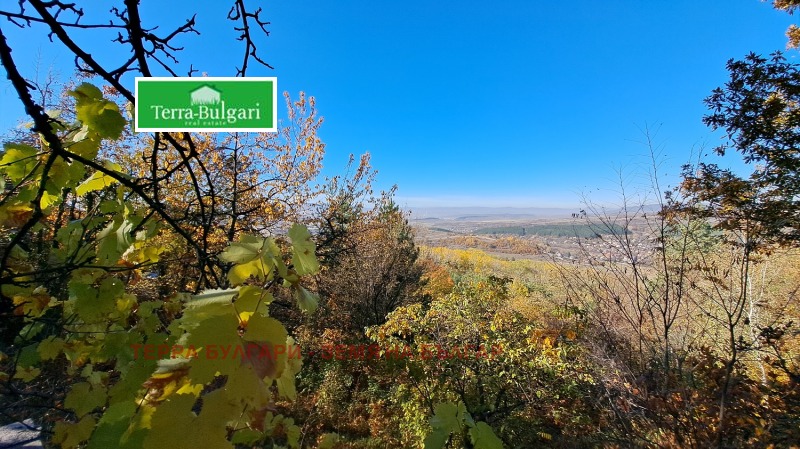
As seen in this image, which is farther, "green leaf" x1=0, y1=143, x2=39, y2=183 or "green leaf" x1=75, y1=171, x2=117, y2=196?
"green leaf" x1=75, y1=171, x2=117, y2=196

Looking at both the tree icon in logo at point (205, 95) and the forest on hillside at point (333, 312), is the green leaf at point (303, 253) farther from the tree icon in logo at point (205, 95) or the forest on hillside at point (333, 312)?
the tree icon in logo at point (205, 95)

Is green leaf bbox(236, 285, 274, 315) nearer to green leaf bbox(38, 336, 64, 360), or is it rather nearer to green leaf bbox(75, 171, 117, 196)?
green leaf bbox(75, 171, 117, 196)

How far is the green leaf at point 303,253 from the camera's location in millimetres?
539

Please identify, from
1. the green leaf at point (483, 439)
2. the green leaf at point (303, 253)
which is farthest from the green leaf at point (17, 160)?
the green leaf at point (483, 439)

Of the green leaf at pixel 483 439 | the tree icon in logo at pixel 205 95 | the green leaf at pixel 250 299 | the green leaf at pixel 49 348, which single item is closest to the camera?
the green leaf at pixel 250 299

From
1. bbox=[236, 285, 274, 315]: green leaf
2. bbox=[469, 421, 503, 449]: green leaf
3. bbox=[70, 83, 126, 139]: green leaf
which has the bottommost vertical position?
bbox=[469, 421, 503, 449]: green leaf

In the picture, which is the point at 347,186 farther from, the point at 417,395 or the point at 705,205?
the point at 705,205

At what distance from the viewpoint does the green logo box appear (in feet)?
3.90

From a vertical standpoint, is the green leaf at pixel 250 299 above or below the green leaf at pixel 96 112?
below

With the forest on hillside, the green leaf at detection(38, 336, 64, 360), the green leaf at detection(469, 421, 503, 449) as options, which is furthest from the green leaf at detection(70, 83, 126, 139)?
the green leaf at detection(469, 421, 503, 449)

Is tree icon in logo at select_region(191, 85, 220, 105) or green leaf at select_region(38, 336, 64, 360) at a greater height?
tree icon in logo at select_region(191, 85, 220, 105)

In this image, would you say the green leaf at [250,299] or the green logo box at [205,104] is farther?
the green logo box at [205,104]

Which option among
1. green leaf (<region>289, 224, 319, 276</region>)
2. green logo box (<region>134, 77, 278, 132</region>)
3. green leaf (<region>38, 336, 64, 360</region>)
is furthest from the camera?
green logo box (<region>134, 77, 278, 132</region>)

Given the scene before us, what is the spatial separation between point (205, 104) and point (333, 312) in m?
7.10
